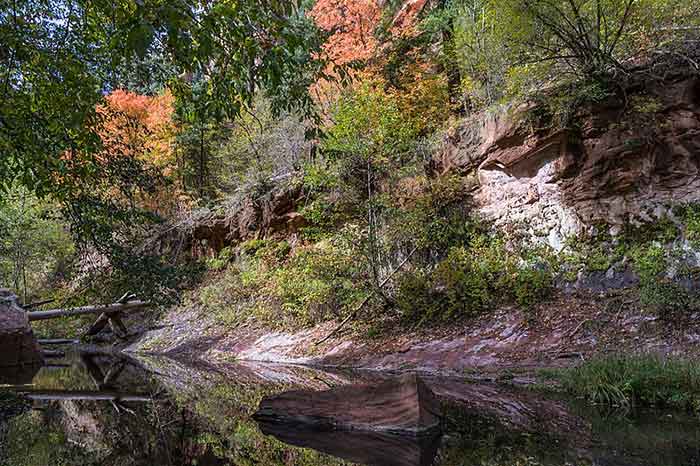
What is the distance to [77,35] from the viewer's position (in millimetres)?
5133

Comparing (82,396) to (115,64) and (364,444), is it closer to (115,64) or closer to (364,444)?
(364,444)

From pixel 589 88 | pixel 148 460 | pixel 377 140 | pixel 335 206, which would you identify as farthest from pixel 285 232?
pixel 148 460

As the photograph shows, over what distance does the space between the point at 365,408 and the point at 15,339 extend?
1212cm

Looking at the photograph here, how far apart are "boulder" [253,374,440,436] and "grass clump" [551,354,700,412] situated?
2.41m

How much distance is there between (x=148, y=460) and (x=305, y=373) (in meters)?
5.50

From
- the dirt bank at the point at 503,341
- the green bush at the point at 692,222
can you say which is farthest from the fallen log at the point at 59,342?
the green bush at the point at 692,222

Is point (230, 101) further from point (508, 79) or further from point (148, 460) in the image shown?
point (508, 79)

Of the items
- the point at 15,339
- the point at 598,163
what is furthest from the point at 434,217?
the point at 15,339

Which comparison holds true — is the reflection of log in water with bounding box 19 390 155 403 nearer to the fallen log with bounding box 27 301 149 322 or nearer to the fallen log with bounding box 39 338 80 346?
the fallen log with bounding box 27 301 149 322

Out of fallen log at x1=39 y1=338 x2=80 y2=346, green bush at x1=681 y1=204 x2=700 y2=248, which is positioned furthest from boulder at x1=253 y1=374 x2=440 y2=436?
fallen log at x1=39 y1=338 x2=80 y2=346

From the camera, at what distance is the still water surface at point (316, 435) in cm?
423

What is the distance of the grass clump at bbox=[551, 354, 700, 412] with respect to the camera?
5.84 m

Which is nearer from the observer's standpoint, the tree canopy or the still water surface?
the tree canopy

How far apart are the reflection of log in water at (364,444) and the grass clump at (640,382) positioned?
→ 9.06ft
